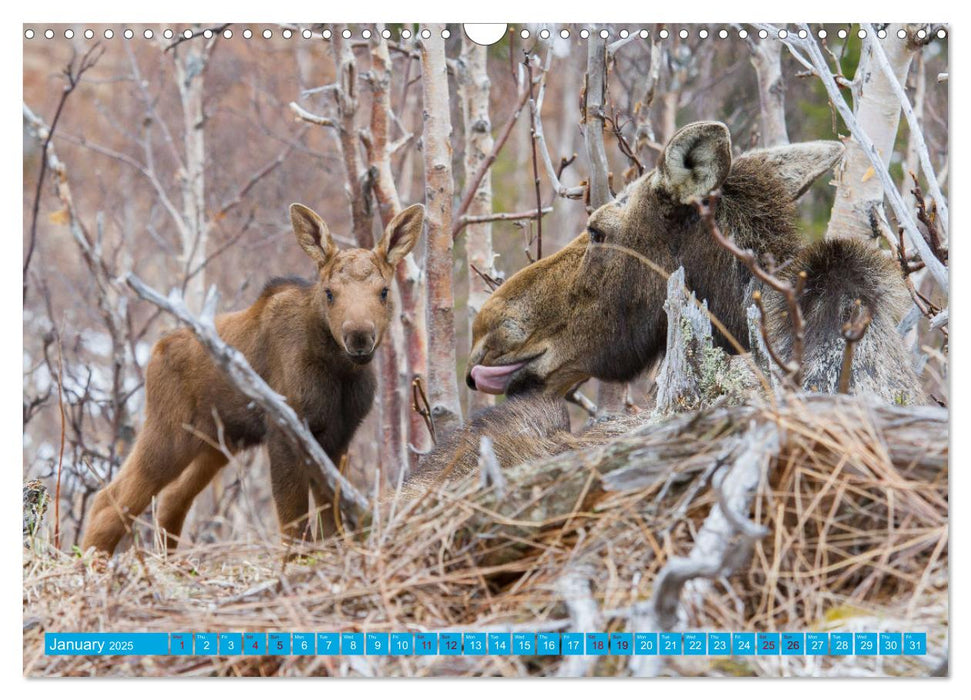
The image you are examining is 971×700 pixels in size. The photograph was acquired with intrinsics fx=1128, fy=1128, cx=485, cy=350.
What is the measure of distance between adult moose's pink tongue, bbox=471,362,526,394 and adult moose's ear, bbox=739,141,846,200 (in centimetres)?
133

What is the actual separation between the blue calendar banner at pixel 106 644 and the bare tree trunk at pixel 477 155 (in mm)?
3549

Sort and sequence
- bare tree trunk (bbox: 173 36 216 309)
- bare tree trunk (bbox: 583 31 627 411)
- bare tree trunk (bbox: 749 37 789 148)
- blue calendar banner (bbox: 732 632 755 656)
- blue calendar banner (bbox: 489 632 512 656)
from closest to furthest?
1. blue calendar banner (bbox: 732 632 755 656)
2. blue calendar banner (bbox: 489 632 512 656)
3. bare tree trunk (bbox: 583 31 627 411)
4. bare tree trunk (bbox: 749 37 789 148)
5. bare tree trunk (bbox: 173 36 216 309)

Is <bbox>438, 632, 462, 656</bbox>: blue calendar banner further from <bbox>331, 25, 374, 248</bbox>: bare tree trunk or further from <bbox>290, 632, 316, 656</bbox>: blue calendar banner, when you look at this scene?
<bbox>331, 25, 374, 248</bbox>: bare tree trunk

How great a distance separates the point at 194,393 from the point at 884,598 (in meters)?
4.29

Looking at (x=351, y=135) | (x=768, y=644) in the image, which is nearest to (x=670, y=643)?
(x=768, y=644)

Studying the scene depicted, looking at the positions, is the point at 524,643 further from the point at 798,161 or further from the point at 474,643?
the point at 798,161

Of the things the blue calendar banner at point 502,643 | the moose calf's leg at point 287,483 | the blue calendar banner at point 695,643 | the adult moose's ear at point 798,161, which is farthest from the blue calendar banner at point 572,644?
the moose calf's leg at point 287,483

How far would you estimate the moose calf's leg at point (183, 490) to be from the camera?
6.73 m

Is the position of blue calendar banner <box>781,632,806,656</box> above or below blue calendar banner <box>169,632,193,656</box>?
above

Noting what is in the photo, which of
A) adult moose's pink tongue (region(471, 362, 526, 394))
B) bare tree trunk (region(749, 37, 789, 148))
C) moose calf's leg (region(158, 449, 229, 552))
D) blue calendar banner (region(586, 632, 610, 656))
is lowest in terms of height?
moose calf's leg (region(158, 449, 229, 552))

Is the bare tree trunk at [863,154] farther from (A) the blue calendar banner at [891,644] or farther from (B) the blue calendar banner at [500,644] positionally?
(B) the blue calendar banner at [500,644]

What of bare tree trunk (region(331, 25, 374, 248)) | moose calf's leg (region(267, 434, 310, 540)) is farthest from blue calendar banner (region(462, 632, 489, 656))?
bare tree trunk (region(331, 25, 374, 248))

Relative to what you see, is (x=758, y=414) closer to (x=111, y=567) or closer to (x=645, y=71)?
(x=111, y=567)

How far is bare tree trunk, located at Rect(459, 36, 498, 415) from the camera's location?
680cm
